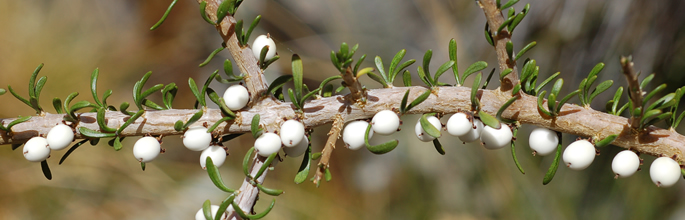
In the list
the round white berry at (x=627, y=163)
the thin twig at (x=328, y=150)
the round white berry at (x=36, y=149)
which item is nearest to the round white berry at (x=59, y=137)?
the round white berry at (x=36, y=149)

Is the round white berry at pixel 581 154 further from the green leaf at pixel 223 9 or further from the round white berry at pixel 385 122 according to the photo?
the green leaf at pixel 223 9

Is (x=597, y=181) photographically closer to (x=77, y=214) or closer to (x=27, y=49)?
(x=77, y=214)

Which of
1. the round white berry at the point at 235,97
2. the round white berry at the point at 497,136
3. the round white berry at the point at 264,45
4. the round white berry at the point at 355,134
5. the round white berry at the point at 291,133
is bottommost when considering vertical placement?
the round white berry at the point at 497,136

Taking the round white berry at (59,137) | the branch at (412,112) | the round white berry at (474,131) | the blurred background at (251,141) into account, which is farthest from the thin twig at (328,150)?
the blurred background at (251,141)

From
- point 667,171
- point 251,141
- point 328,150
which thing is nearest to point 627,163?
point 667,171

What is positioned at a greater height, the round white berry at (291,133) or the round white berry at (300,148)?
the round white berry at (291,133)

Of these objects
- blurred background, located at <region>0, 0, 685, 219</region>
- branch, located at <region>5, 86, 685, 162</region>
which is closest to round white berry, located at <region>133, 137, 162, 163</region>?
branch, located at <region>5, 86, 685, 162</region>

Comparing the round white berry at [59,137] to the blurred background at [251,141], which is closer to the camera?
the round white berry at [59,137]
